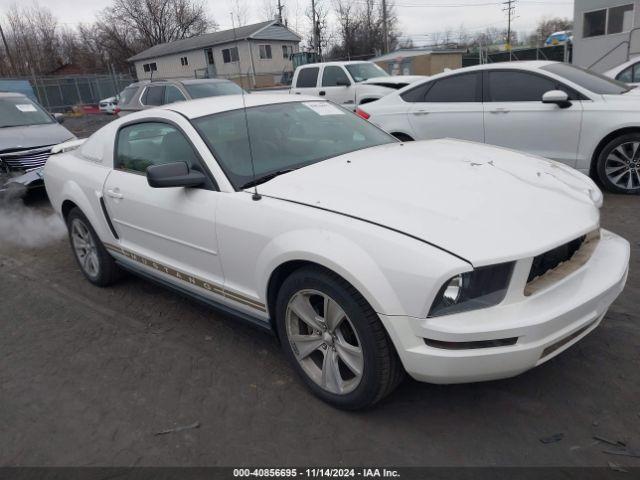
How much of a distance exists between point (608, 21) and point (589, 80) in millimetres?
16799

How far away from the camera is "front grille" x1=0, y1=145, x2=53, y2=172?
25.5 ft

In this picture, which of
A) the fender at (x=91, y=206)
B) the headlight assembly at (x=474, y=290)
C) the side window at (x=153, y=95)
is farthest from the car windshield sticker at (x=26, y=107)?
the headlight assembly at (x=474, y=290)

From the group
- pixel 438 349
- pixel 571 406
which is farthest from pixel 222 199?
pixel 571 406

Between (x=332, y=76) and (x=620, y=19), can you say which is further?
(x=620, y=19)

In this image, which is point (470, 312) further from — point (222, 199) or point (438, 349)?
point (222, 199)

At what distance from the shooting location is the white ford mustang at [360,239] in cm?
219

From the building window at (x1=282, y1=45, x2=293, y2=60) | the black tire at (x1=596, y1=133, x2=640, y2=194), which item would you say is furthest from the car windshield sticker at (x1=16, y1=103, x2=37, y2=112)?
the building window at (x1=282, y1=45, x2=293, y2=60)

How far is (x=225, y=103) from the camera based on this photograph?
368 cm

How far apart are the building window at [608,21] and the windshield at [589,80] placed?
15.9 m

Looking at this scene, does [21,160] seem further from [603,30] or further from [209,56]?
[209,56]

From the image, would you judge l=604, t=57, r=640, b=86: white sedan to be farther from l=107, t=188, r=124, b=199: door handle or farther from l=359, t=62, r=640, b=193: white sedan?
l=107, t=188, r=124, b=199: door handle

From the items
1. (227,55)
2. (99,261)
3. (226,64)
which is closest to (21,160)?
(99,261)

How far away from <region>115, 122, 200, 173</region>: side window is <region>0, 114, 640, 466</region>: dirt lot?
3.90 feet

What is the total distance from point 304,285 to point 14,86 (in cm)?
2130
